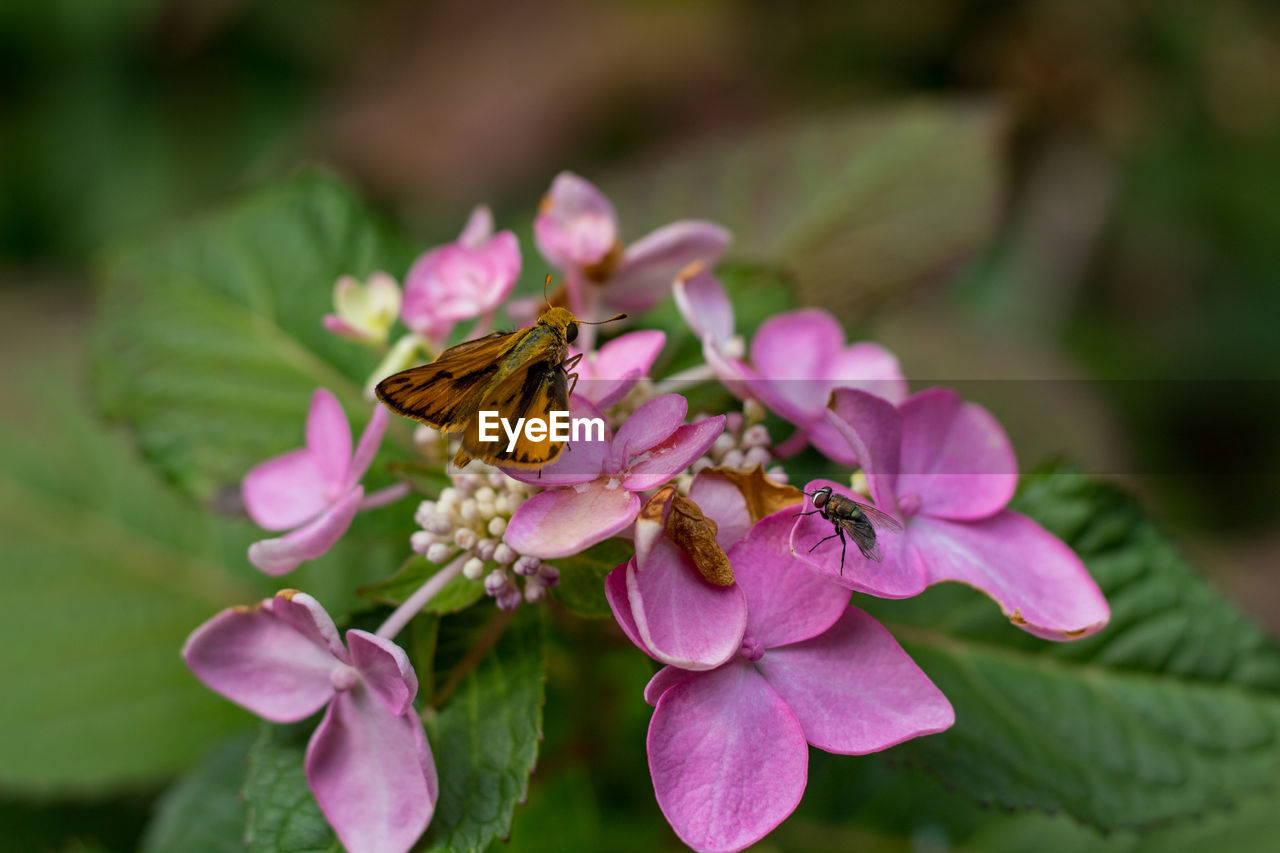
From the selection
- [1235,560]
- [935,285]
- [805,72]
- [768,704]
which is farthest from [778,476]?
[805,72]

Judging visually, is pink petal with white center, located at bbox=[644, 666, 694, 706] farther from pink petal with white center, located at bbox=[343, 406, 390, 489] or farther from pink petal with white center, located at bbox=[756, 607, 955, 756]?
pink petal with white center, located at bbox=[343, 406, 390, 489]

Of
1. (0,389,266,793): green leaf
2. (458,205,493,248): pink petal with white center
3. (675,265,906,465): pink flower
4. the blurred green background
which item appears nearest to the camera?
(675,265,906,465): pink flower

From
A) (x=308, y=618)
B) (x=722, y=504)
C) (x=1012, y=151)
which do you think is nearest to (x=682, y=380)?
(x=722, y=504)

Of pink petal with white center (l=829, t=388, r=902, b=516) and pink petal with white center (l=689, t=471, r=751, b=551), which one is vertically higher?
pink petal with white center (l=829, t=388, r=902, b=516)

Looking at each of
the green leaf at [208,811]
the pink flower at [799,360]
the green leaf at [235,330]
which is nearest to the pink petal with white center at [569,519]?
the pink flower at [799,360]

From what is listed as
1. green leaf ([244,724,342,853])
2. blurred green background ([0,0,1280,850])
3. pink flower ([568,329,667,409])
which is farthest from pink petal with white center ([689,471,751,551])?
blurred green background ([0,0,1280,850])

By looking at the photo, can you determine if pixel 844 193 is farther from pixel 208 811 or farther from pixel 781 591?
pixel 208 811

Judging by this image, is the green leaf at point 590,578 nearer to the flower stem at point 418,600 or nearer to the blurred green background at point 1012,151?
the flower stem at point 418,600
